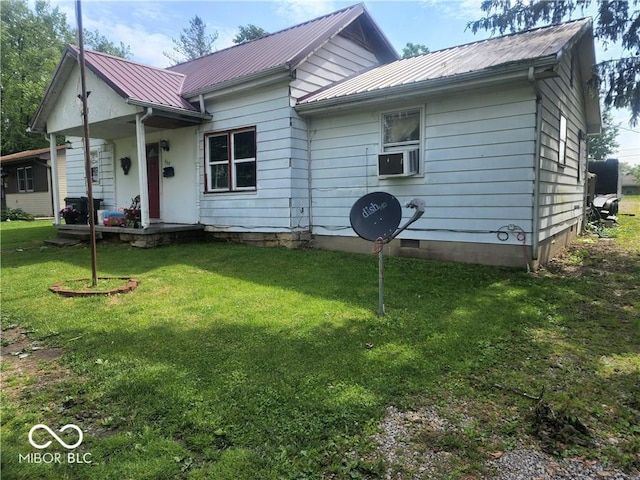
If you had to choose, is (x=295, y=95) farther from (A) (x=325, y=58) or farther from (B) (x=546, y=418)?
(B) (x=546, y=418)

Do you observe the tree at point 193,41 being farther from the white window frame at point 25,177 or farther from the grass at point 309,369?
the grass at point 309,369

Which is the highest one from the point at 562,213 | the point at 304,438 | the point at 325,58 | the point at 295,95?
the point at 325,58

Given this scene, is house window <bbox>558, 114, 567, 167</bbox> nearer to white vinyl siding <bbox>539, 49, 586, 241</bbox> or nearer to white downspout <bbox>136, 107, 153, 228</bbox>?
white vinyl siding <bbox>539, 49, 586, 241</bbox>

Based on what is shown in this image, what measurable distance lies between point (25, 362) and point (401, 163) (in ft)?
19.5

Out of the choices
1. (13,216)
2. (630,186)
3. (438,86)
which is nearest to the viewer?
(438,86)

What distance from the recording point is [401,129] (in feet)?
24.5

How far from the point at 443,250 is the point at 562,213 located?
126 inches

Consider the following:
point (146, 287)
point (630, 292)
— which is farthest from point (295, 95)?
point (630, 292)

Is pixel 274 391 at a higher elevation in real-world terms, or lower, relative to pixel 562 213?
lower

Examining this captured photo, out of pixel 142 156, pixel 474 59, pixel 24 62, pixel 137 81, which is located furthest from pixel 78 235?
pixel 24 62

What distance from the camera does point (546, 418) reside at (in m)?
2.43

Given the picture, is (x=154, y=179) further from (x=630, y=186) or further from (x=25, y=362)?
(x=630, y=186)

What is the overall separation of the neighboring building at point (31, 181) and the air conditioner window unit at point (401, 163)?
20.1 meters

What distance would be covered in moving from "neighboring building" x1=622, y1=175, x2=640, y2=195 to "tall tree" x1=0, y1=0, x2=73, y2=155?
72.1 meters
